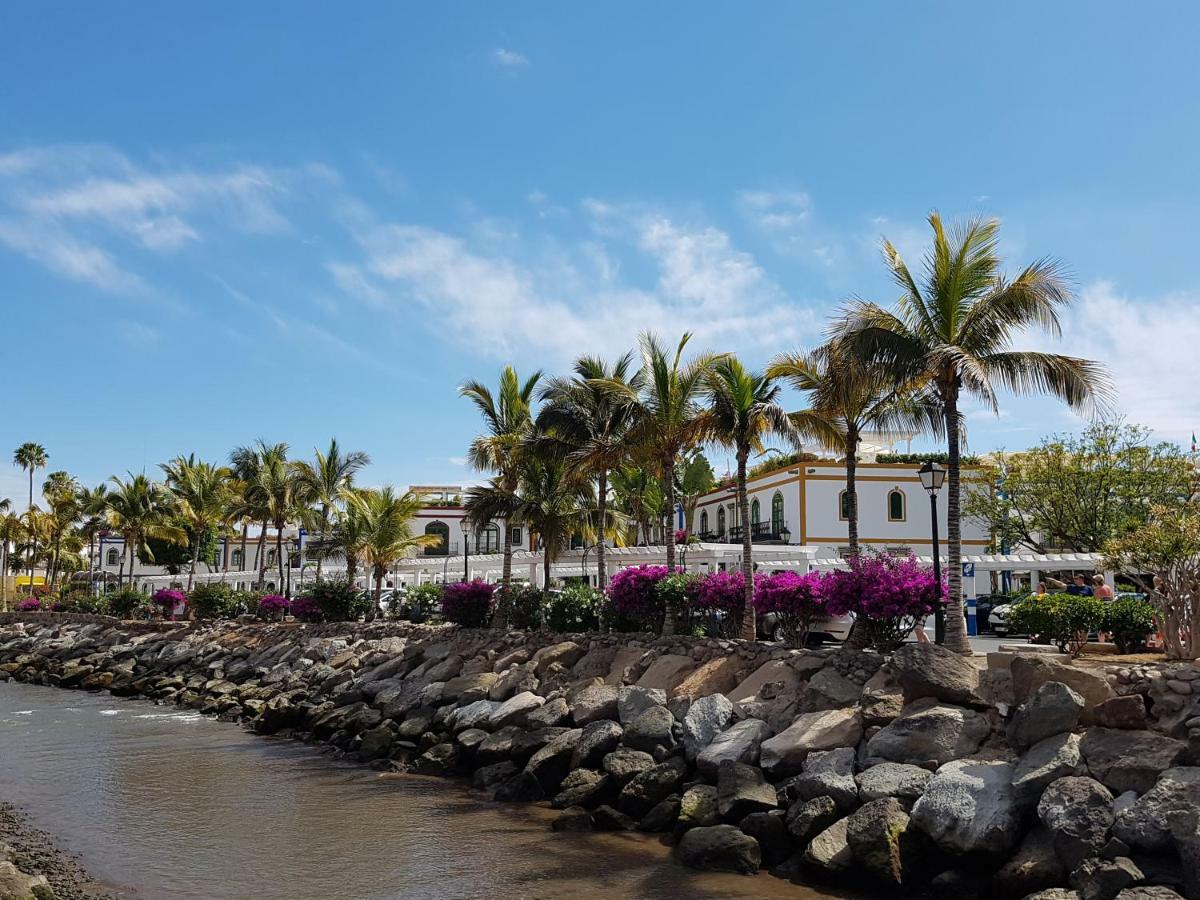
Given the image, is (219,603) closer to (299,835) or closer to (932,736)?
(299,835)

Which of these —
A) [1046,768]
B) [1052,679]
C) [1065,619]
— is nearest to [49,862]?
[1046,768]

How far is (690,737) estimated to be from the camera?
47.2 feet

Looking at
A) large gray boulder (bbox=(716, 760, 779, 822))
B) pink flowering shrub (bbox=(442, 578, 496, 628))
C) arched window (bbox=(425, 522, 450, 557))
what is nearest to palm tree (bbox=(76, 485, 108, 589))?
arched window (bbox=(425, 522, 450, 557))

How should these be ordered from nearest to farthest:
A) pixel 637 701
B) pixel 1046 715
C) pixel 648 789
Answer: pixel 1046 715
pixel 648 789
pixel 637 701

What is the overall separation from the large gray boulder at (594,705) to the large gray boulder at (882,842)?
6.09m

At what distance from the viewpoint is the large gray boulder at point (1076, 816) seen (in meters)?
9.50

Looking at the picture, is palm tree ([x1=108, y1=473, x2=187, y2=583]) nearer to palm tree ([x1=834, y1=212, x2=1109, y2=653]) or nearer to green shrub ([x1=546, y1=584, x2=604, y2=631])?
green shrub ([x1=546, y1=584, x2=604, y2=631])

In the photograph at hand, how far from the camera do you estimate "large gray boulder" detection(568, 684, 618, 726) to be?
1636 cm

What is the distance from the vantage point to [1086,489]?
36.3 metres

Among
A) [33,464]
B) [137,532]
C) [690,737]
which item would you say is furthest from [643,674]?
[33,464]

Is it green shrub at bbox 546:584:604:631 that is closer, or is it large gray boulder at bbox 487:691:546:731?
large gray boulder at bbox 487:691:546:731

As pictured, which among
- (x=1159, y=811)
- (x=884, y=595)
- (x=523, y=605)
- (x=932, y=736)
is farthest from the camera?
(x=523, y=605)

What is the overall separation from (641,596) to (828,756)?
8122mm

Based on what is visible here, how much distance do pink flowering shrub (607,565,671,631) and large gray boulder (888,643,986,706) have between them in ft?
24.5
